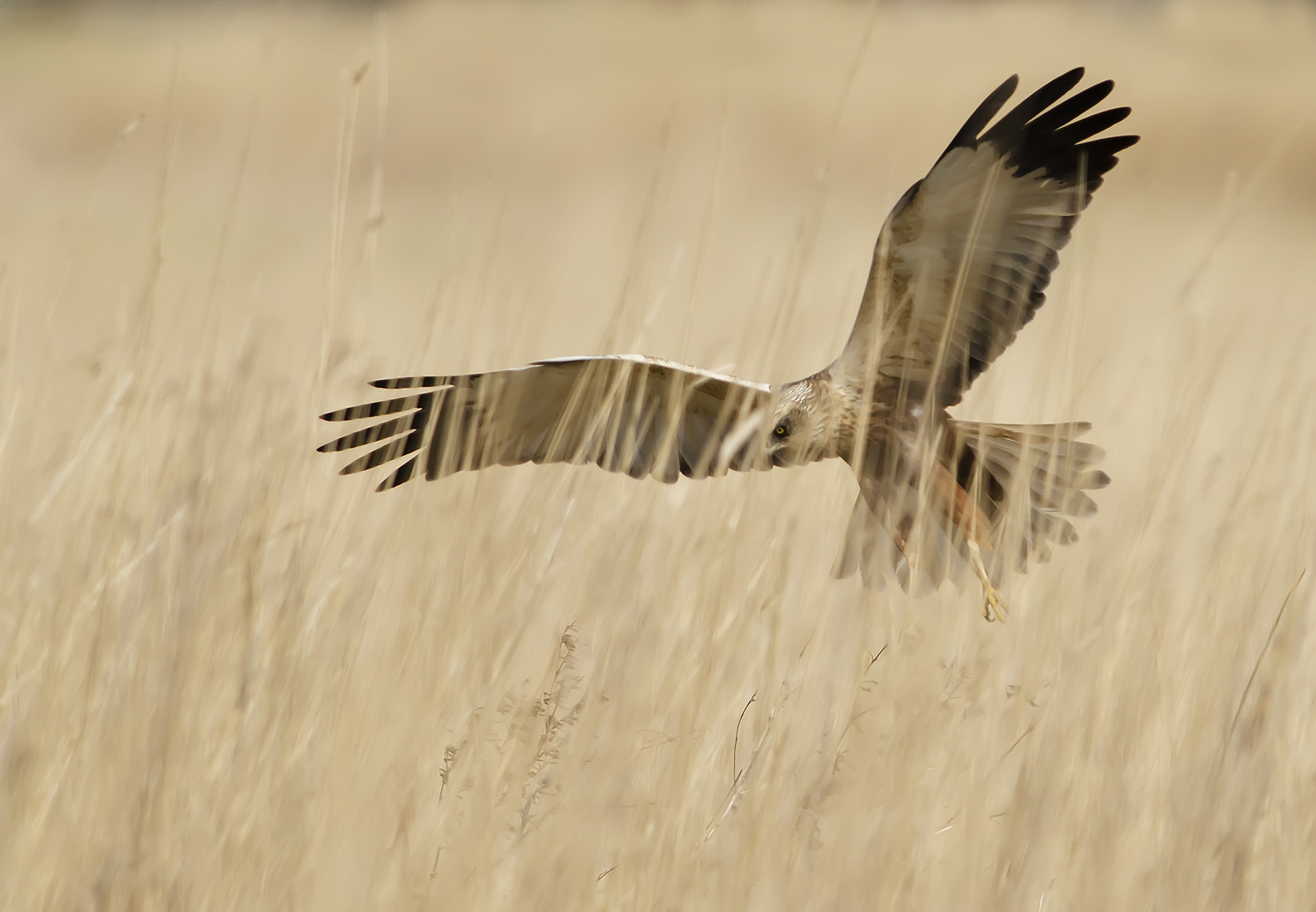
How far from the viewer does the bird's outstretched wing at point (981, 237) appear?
289cm

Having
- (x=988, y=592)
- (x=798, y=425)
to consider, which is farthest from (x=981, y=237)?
(x=988, y=592)

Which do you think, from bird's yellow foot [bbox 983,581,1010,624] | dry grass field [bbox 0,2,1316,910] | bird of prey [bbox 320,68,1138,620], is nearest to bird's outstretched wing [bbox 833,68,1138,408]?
bird of prey [bbox 320,68,1138,620]

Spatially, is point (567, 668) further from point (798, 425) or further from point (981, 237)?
point (981, 237)

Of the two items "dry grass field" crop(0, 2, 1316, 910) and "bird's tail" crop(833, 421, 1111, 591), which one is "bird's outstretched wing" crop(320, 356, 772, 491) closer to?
"dry grass field" crop(0, 2, 1316, 910)

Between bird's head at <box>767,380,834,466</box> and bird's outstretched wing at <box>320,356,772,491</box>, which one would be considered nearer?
bird's outstretched wing at <box>320,356,772,491</box>

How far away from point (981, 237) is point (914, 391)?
54 cm

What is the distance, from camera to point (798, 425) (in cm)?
315

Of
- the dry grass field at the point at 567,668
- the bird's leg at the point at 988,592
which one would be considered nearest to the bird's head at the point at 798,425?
the dry grass field at the point at 567,668

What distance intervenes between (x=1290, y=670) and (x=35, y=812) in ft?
6.73

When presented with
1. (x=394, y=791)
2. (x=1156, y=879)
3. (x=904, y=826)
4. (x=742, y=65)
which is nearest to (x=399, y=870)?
(x=394, y=791)

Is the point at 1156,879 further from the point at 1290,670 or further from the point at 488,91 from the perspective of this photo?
the point at 488,91

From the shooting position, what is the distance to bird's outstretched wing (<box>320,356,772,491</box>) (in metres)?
2.75

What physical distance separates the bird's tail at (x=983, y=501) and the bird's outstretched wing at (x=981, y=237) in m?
0.19

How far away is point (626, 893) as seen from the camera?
1.59m
